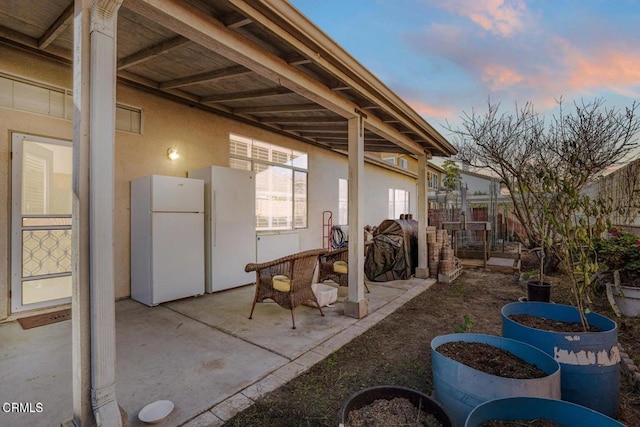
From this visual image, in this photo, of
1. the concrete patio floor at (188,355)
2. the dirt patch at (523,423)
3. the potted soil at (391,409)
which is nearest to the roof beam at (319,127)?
the concrete patio floor at (188,355)

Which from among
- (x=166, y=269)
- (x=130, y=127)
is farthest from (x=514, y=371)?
(x=130, y=127)

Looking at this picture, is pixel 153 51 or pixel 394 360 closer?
pixel 394 360

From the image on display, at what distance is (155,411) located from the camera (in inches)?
75.8

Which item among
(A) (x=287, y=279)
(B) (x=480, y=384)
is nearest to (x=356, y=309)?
(A) (x=287, y=279)

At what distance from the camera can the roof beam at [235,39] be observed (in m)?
1.80

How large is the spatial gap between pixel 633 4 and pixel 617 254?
3.48 metres

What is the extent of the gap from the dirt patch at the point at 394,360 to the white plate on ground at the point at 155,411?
1.41 feet

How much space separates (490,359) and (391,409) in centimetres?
72

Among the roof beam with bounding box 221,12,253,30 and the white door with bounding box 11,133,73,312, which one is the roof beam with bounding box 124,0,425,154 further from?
the white door with bounding box 11,133,73,312

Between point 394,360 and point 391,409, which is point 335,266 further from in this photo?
point 391,409

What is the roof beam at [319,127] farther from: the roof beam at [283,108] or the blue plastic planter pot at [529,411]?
the blue plastic planter pot at [529,411]

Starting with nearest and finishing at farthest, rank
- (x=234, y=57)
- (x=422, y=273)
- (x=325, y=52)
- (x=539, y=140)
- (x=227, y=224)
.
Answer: (x=234, y=57) → (x=325, y=52) → (x=227, y=224) → (x=539, y=140) → (x=422, y=273)

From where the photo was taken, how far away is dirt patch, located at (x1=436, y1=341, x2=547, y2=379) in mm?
1661
